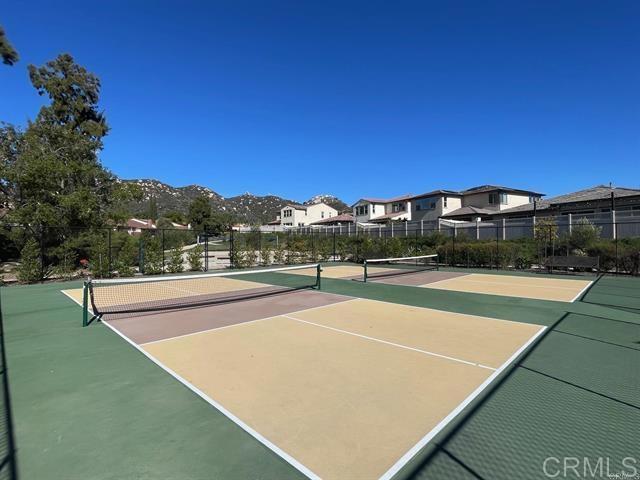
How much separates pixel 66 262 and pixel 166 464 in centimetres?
1666

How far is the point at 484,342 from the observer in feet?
19.4

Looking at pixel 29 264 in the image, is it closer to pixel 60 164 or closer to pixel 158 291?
pixel 60 164

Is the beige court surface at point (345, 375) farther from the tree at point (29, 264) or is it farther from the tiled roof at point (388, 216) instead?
the tiled roof at point (388, 216)

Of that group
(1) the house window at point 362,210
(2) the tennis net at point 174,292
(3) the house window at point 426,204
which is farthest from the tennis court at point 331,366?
(1) the house window at point 362,210

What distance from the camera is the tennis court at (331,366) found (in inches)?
122

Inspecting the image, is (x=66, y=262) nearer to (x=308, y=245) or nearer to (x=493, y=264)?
(x=308, y=245)

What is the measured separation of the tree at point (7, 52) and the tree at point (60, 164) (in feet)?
18.4

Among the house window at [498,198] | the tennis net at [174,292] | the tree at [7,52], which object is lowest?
the tennis net at [174,292]

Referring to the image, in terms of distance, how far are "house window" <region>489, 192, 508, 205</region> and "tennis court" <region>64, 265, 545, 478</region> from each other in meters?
40.8

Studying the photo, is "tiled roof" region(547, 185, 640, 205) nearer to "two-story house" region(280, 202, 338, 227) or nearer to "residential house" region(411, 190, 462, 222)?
"residential house" region(411, 190, 462, 222)

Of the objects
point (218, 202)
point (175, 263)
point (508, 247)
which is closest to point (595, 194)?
point (508, 247)

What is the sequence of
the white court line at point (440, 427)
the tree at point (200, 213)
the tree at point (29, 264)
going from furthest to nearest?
1. the tree at point (200, 213)
2. the tree at point (29, 264)
3. the white court line at point (440, 427)

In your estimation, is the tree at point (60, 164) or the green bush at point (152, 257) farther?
the green bush at point (152, 257)

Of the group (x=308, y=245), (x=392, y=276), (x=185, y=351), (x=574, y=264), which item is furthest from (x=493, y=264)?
(x=185, y=351)
